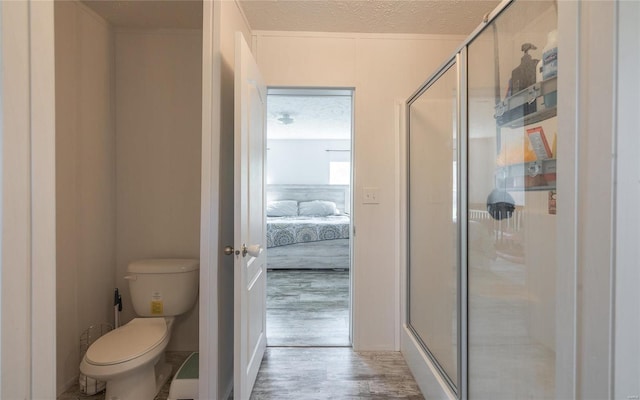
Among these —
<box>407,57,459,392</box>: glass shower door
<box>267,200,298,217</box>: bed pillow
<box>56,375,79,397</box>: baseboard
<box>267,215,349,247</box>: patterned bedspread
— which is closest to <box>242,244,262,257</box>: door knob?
<box>407,57,459,392</box>: glass shower door

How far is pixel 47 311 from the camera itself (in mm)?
567

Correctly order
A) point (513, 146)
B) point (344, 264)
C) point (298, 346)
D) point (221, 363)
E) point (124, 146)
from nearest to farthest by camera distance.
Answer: point (513, 146) → point (221, 363) → point (124, 146) → point (298, 346) → point (344, 264)

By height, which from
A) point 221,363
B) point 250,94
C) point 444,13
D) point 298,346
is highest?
point 444,13

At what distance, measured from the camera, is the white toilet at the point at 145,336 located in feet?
4.55

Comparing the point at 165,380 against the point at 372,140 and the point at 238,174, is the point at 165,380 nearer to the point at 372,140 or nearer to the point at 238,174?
the point at 238,174

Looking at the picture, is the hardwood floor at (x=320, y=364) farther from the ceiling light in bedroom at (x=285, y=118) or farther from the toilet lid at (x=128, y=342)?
the ceiling light in bedroom at (x=285, y=118)

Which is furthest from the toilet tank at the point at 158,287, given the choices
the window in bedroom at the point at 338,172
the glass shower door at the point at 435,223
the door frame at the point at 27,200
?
the window in bedroom at the point at 338,172

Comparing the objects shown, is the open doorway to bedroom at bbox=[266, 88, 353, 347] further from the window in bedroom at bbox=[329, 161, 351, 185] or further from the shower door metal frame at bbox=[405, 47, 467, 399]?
the shower door metal frame at bbox=[405, 47, 467, 399]

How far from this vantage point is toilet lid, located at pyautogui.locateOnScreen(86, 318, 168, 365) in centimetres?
139

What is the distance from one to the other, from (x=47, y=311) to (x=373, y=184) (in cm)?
186

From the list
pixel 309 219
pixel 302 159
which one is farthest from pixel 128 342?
pixel 302 159

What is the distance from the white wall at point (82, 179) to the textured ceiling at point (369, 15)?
1.00 metres

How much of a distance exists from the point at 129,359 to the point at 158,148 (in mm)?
1328

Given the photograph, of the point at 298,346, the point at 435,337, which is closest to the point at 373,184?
the point at 435,337
